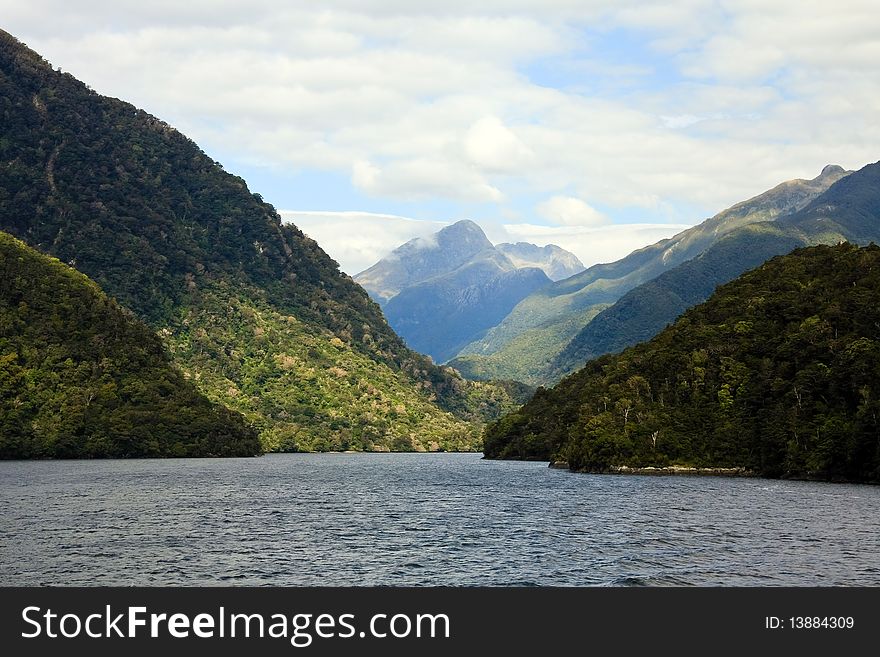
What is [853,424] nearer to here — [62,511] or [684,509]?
[684,509]

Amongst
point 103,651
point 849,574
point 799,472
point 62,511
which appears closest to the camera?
point 103,651

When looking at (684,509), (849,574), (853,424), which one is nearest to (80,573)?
(849,574)

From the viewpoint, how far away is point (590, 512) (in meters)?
124

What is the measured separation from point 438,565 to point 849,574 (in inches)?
1242

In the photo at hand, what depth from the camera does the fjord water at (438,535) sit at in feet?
248

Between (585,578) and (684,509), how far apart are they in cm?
5560

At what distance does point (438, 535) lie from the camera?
102 metres

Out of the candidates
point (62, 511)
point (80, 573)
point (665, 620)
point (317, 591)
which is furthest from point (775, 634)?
point (62, 511)

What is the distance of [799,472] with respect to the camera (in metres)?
182

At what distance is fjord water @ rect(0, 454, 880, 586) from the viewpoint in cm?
7569

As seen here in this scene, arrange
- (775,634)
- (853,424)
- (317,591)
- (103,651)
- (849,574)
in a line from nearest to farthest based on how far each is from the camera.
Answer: (103,651) → (775,634) → (317,591) → (849,574) → (853,424)

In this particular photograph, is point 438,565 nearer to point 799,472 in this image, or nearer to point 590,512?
point 590,512

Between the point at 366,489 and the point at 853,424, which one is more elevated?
the point at 853,424

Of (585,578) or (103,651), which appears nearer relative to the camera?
(103,651)
